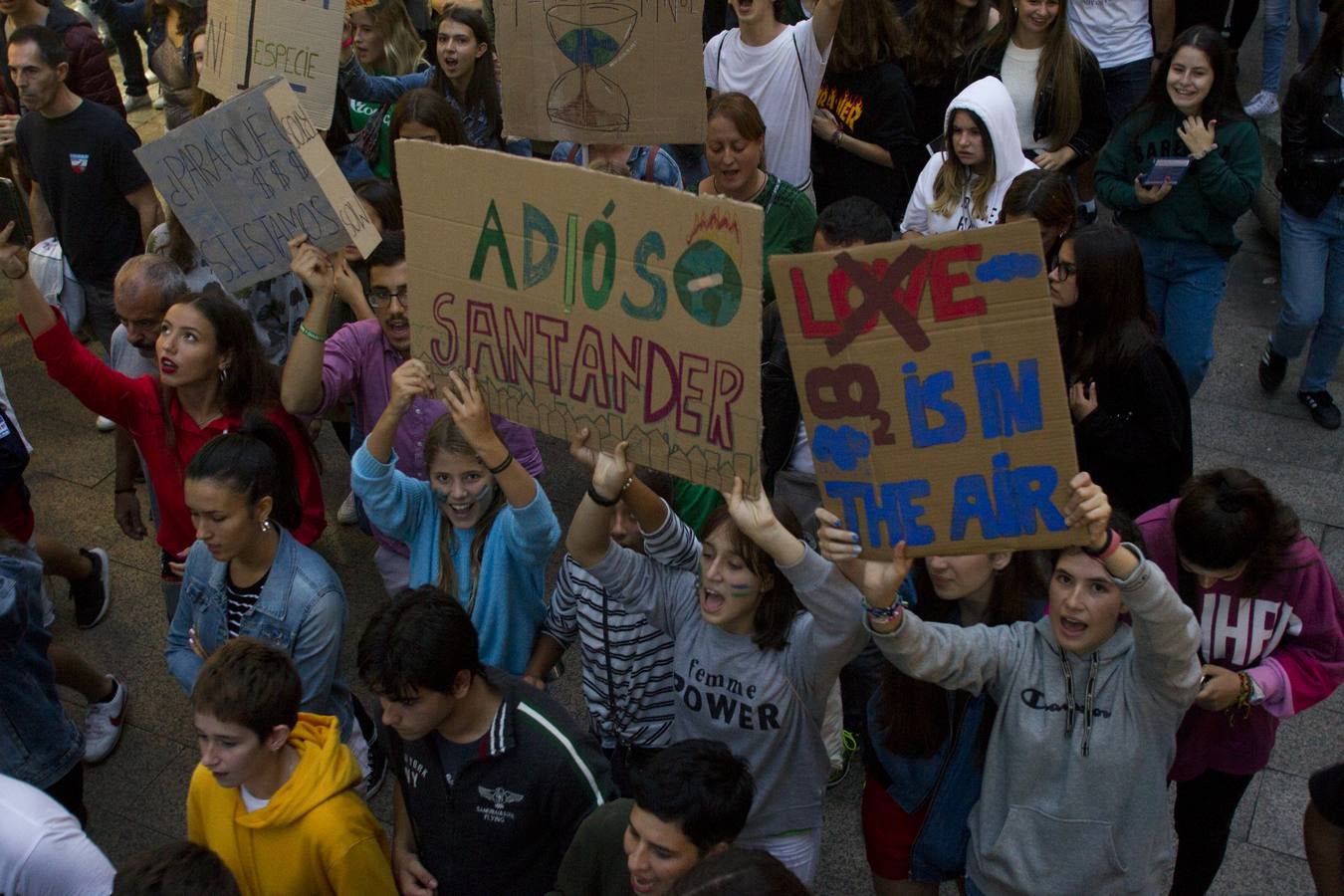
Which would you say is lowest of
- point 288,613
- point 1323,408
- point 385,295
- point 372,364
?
point 1323,408

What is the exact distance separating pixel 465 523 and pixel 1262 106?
710 centimetres

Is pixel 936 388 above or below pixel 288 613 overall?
above

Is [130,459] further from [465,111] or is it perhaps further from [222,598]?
[465,111]

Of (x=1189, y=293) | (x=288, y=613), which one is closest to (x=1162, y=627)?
(x=288, y=613)

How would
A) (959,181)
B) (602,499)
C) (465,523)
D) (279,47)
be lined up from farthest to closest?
1. (959,181)
2. (279,47)
3. (465,523)
4. (602,499)

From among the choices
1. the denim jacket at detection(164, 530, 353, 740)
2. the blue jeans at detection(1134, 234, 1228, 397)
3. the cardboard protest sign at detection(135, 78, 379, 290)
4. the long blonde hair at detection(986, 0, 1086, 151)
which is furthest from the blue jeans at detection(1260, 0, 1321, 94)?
the denim jacket at detection(164, 530, 353, 740)

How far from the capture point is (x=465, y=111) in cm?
664

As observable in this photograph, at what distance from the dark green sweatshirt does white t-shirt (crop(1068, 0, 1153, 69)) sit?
5.26 feet

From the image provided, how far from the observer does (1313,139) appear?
5.75 meters

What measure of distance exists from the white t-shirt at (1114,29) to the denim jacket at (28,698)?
5.78m

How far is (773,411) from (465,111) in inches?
122

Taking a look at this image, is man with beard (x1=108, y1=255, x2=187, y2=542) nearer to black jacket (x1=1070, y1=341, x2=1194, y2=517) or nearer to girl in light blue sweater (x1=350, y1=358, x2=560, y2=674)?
girl in light blue sweater (x1=350, y1=358, x2=560, y2=674)

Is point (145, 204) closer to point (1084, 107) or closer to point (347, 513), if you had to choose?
point (347, 513)

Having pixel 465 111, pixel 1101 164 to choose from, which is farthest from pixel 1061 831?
pixel 465 111
